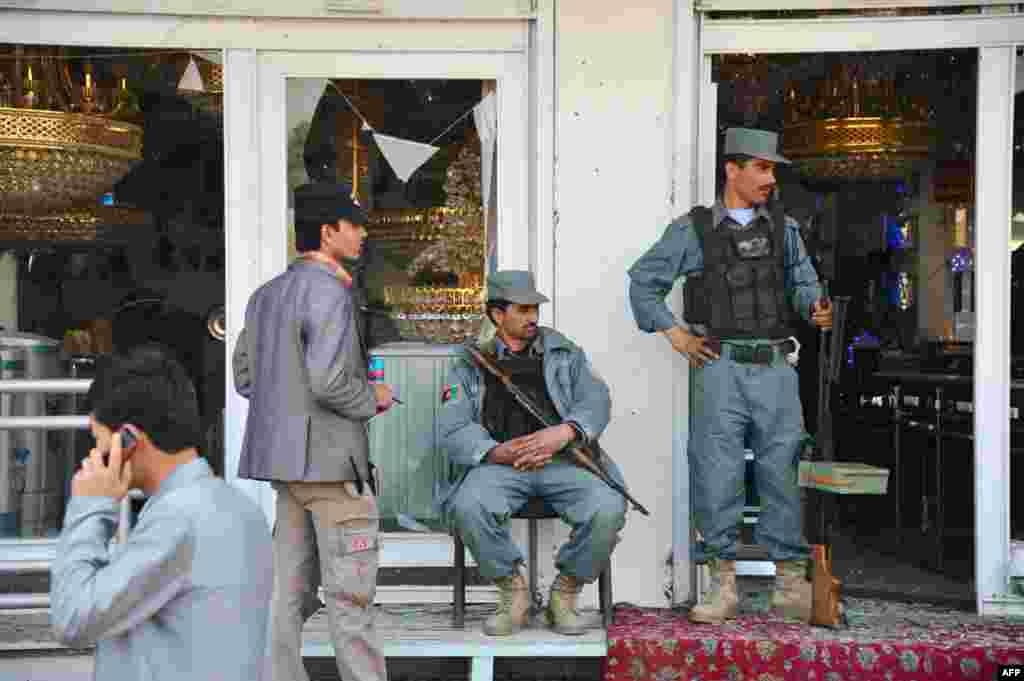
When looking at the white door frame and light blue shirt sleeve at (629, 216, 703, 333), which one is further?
the white door frame

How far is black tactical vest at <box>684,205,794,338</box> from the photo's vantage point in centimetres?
566

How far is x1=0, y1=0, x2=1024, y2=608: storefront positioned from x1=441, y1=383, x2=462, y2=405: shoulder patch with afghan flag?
616mm

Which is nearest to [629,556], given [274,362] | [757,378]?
[757,378]

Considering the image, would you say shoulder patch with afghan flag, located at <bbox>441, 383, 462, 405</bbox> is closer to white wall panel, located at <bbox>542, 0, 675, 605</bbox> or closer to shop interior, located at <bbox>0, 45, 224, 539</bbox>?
white wall panel, located at <bbox>542, 0, 675, 605</bbox>

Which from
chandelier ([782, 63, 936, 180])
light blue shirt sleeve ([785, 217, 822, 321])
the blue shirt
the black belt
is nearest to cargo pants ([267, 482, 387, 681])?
the blue shirt

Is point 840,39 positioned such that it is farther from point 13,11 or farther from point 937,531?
point 13,11

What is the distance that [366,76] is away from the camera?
20.1ft

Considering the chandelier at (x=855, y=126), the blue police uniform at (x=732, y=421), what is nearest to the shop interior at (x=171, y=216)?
the blue police uniform at (x=732, y=421)

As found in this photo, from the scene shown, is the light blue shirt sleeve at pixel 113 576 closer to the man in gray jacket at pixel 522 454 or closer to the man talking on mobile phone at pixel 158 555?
the man talking on mobile phone at pixel 158 555

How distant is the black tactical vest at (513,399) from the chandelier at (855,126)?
215cm

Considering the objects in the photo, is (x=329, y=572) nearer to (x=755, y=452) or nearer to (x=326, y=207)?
(x=326, y=207)

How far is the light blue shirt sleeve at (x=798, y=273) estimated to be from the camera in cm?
573

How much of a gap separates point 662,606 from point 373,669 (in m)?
1.64

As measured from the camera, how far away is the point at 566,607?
5.46 metres
